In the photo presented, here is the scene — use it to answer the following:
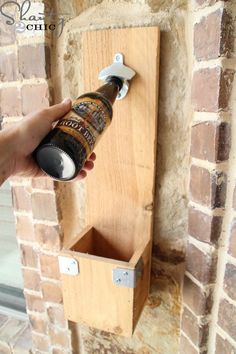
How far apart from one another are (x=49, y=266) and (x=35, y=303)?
169mm

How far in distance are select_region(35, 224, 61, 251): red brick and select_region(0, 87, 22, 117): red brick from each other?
0.29m

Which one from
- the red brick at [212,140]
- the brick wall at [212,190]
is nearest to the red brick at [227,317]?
the brick wall at [212,190]

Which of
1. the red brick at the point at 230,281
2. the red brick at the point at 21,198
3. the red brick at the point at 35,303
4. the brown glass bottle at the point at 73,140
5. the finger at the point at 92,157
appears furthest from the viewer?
the red brick at the point at 35,303

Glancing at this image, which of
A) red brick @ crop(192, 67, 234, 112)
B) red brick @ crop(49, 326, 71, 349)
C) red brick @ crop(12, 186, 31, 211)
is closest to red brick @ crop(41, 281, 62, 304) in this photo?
red brick @ crop(49, 326, 71, 349)

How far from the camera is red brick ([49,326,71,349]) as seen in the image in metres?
0.87

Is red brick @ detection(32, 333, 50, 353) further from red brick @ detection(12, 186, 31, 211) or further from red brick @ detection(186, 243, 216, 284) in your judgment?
red brick @ detection(186, 243, 216, 284)

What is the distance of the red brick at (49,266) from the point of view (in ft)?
2.64

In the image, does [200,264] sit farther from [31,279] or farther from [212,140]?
[31,279]

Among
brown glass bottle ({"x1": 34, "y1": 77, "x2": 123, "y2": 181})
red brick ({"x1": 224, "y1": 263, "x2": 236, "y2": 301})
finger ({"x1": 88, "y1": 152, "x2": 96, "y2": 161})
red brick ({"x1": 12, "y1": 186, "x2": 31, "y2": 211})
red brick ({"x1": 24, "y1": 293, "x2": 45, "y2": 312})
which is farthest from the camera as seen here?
red brick ({"x1": 24, "y1": 293, "x2": 45, "y2": 312})

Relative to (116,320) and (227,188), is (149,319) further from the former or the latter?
(227,188)

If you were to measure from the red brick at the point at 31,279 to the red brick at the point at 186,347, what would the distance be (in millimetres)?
412

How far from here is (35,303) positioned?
898mm

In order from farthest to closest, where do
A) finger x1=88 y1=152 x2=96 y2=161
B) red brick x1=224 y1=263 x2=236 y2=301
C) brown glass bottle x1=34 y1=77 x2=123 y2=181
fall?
1. finger x1=88 y1=152 x2=96 y2=161
2. red brick x1=224 y1=263 x2=236 y2=301
3. brown glass bottle x1=34 y1=77 x2=123 y2=181

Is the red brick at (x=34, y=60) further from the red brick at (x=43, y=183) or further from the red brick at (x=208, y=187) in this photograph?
the red brick at (x=208, y=187)
